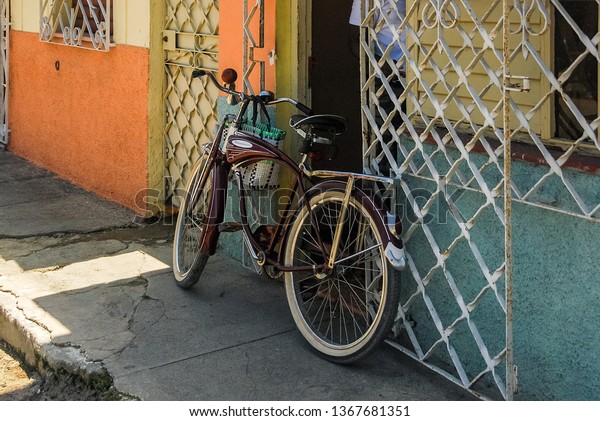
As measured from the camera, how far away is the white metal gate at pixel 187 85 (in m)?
6.91

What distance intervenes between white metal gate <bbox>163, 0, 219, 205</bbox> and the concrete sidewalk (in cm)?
64

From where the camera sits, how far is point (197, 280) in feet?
19.4

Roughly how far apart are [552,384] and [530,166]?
3.34 ft

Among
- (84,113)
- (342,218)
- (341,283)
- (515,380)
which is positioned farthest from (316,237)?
→ (84,113)

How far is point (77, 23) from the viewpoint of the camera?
8.90m

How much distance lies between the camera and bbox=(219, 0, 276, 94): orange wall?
19.5 feet

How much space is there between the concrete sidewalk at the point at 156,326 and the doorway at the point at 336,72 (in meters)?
1.39

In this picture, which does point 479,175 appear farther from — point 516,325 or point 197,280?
point 197,280

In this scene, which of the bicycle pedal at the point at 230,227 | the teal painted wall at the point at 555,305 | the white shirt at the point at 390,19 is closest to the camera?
the teal painted wall at the point at 555,305

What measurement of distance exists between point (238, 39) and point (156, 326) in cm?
209

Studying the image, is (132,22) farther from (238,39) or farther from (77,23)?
(238,39)

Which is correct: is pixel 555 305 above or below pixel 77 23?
below

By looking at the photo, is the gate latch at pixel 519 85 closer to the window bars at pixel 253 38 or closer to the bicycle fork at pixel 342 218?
the bicycle fork at pixel 342 218

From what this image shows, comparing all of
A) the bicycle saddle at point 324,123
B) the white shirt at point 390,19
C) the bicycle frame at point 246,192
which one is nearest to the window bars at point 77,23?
the bicycle frame at point 246,192
